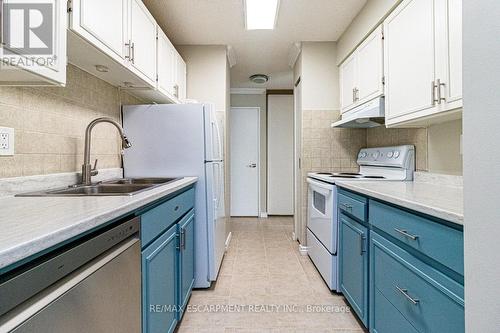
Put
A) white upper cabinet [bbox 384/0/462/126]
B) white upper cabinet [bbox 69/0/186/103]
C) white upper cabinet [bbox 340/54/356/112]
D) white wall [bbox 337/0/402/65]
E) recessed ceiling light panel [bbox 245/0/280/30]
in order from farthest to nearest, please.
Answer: white upper cabinet [bbox 340/54/356/112]
recessed ceiling light panel [bbox 245/0/280/30]
white wall [bbox 337/0/402/65]
white upper cabinet [bbox 384/0/462/126]
white upper cabinet [bbox 69/0/186/103]

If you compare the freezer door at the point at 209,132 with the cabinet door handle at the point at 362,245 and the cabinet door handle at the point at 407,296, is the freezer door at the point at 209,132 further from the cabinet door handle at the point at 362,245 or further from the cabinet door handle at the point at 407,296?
the cabinet door handle at the point at 407,296

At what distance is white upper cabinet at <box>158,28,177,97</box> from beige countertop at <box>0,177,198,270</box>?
136cm

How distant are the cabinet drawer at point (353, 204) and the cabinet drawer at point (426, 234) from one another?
0.59 feet

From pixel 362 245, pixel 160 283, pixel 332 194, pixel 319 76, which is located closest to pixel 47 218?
pixel 160 283

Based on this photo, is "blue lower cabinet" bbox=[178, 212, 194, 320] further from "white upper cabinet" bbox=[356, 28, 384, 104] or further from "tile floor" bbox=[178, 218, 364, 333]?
"white upper cabinet" bbox=[356, 28, 384, 104]

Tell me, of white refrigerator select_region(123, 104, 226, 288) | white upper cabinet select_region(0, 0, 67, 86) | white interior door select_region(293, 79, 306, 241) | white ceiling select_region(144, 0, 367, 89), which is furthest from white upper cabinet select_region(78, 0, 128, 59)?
white interior door select_region(293, 79, 306, 241)

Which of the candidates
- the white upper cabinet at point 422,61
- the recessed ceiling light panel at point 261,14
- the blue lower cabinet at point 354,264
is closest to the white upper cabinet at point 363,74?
the white upper cabinet at point 422,61

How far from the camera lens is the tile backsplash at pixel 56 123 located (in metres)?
1.23

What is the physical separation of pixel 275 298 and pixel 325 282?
19.6 inches

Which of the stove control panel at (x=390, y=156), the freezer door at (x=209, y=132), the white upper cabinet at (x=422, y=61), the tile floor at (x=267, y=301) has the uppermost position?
the white upper cabinet at (x=422, y=61)

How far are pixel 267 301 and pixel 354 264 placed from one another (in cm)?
71

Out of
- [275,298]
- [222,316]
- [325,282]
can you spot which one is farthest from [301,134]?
[222,316]

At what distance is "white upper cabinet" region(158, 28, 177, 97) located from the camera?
2.21 m

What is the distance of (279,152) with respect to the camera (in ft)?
17.0
